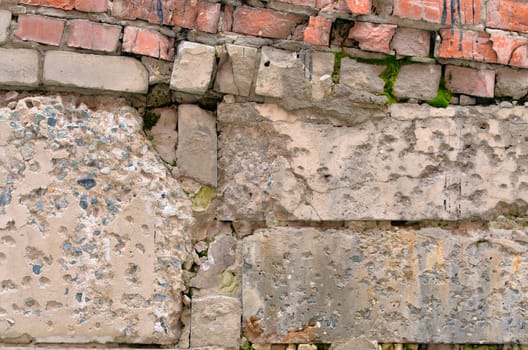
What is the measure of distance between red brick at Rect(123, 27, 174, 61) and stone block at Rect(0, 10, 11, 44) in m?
0.41

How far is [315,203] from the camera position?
275 cm

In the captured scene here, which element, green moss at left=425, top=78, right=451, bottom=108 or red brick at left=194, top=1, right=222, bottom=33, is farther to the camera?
green moss at left=425, top=78, right=451, bottom=108

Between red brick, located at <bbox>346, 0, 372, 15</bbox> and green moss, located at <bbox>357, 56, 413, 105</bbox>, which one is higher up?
red brick, located at <bbox>346, 0, 372, 15</bbox>

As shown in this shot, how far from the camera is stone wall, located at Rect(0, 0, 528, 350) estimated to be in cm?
257

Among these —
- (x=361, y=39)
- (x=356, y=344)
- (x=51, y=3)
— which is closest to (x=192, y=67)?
(x=51, y=3)

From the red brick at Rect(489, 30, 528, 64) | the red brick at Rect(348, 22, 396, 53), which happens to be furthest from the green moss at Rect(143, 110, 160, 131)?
the red brick at Rect(489, 30, 528, 64)

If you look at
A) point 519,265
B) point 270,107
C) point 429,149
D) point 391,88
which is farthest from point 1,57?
point 519,265

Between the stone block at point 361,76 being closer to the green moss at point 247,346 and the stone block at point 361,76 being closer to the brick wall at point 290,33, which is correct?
the brick wall at point 290,33

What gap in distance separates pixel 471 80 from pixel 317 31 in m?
0.66

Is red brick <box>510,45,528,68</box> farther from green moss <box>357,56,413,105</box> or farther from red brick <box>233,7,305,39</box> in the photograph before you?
red brick <box>233,7,305,39</box>

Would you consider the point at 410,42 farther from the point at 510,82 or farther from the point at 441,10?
the point at 510,82

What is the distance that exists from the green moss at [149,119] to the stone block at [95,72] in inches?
4.5

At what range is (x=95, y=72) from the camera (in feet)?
8.57

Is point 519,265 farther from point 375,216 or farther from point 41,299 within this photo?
point 41,299
